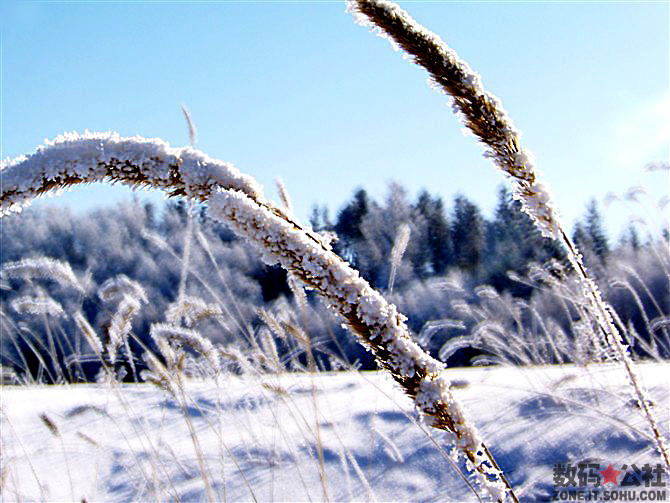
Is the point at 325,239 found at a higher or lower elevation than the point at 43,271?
lower

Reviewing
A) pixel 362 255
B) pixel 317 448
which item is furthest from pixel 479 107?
pixel 362 255

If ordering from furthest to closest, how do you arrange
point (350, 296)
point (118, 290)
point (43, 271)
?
point (118, 290) → point (43, 271) → point (350, 296)

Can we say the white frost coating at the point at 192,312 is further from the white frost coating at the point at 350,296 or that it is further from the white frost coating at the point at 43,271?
the white frost coating at the point at 350,296

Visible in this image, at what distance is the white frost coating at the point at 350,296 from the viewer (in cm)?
74

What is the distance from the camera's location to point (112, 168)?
784 millimetres

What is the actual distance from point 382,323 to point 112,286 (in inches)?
99.4

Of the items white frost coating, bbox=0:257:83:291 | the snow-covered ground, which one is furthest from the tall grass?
white frost coating, bbox=0:257:83:291

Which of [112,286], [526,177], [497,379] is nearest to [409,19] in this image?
[526,177]

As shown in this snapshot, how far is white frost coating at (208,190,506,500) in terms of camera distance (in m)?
0.74

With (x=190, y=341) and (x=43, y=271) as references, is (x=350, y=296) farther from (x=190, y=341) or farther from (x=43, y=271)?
(x=43, y=271)

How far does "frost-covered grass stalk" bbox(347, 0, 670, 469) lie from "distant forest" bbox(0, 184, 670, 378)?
2261cm

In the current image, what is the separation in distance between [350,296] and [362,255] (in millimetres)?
30879

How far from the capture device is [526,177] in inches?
35.2

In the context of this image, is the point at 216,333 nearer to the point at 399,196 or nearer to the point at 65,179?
the point at 399,196
